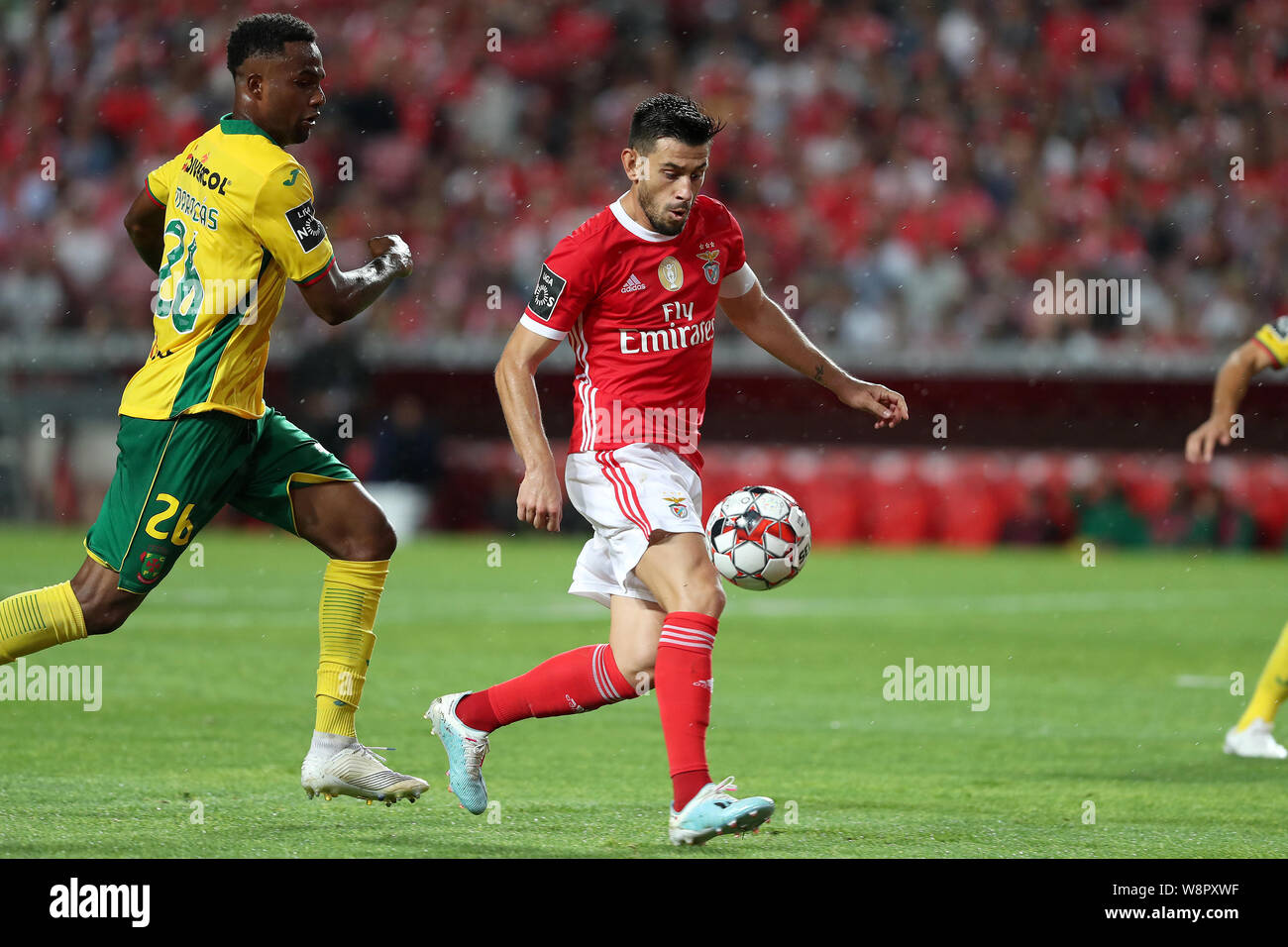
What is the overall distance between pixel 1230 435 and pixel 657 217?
124 inches

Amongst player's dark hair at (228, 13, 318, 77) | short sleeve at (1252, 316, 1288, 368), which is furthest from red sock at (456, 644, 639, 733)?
short sleeve at (1252, 316, 1288, 368)

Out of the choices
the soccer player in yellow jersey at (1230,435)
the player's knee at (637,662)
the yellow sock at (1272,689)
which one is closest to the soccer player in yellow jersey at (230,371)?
the player's knee at (637,662)

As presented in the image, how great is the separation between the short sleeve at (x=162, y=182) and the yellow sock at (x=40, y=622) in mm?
1286

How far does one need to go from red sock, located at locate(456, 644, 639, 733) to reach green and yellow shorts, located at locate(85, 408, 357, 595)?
1013mm

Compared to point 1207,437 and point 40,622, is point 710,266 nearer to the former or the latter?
point 40,622

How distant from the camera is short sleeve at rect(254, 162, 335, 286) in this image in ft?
18.2

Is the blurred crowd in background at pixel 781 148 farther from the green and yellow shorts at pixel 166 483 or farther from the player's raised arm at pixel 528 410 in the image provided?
the green and yellow shorts at pixel 166 483

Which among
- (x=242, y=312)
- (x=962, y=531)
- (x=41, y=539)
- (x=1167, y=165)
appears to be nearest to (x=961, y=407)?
(x=962, y=531)

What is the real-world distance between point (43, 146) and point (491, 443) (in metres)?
7.71

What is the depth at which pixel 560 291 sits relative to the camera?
5.74m

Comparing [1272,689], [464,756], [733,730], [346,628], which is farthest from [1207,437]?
[346,628]

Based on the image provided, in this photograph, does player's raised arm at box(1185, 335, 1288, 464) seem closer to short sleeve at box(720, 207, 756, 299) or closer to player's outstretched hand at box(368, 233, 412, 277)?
short sleeve at box(720, 207, 756, 299)

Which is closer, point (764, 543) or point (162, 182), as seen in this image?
point (162, 182)

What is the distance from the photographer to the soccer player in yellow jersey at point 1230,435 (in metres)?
7.58
